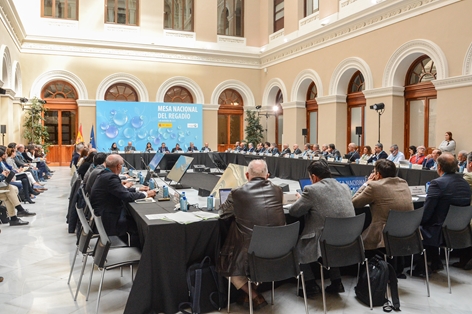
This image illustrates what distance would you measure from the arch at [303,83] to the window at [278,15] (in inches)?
120

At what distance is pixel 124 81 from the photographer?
16344mm

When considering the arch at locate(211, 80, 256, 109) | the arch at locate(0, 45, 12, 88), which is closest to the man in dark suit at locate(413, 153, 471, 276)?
the arch at locate(0, 45, 12, 88)

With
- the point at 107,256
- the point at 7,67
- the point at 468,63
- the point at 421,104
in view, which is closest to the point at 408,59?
the point at 421,104

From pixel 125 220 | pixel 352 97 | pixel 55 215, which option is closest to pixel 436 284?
pixel 125 220

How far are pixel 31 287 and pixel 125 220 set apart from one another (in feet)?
3.40

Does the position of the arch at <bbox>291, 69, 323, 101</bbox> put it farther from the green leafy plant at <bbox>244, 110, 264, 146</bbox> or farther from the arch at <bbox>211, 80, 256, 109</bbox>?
the arch at <bbox>211, 80, 256, 109</bbox>

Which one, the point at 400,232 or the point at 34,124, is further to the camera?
the point at 34,124

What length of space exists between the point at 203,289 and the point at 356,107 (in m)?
11.5

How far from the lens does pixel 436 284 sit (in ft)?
12.4

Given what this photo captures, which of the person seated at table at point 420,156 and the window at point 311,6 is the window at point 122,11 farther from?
the person seated at table at point 420,156

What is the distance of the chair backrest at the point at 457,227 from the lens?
12.0 ft

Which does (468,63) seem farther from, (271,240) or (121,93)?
(121,93)

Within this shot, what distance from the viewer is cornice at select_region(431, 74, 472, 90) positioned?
926 cm

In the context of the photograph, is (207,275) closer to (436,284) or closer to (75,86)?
(436,284)
